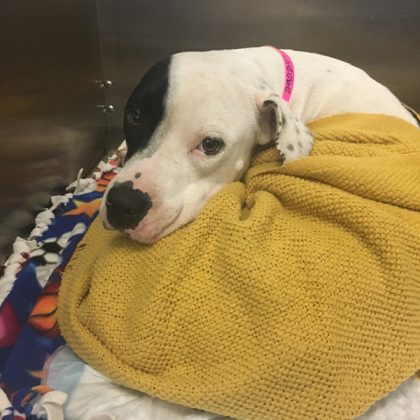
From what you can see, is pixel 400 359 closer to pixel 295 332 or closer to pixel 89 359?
pixel 295 332

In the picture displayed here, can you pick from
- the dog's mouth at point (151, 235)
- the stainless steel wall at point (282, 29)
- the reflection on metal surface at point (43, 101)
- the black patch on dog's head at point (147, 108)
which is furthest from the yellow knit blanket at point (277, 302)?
the stainless steel wall at point (282, 29)

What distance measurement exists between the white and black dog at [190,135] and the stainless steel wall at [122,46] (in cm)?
55

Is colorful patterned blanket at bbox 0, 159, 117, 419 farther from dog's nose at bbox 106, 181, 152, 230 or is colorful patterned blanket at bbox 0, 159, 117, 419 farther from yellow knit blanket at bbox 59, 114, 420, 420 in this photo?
dog's nose at bbox 106, 181, 152, 230

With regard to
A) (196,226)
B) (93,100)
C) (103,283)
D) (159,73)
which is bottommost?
(93,100)

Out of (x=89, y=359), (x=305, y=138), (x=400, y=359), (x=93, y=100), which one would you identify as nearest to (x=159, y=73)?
(x=305, y=138)

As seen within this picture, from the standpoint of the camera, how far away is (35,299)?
46.3 inches

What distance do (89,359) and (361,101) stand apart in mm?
844

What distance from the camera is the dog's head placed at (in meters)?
0.95

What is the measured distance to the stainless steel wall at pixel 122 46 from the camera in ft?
4.97

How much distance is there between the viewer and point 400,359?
2.97 ft

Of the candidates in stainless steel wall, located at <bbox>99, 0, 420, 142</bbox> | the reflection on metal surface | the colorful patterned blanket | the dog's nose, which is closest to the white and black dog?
the dog's nose

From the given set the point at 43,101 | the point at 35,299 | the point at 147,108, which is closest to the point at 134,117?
the point at 147,108

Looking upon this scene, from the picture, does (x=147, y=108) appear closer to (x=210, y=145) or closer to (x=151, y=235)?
(x=210, y=145)

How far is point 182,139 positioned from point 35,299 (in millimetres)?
507
